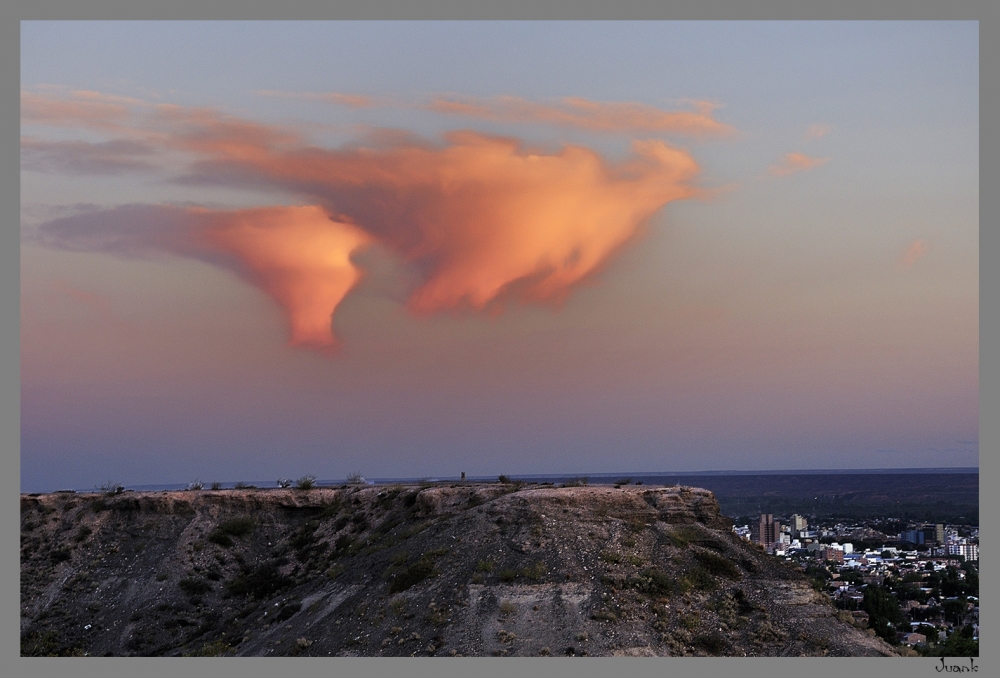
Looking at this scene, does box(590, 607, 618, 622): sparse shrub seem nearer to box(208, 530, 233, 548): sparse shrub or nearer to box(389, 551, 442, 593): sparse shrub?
box(389, 551, 442, 593): sparse shrub

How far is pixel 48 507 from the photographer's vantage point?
50094mm

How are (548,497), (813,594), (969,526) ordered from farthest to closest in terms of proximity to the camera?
(969,526) → (548,497) → (813,594)

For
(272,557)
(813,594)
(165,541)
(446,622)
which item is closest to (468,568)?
(446,622)

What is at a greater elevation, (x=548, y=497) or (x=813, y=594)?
(x=548, y=497)

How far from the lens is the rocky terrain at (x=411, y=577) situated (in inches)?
1183

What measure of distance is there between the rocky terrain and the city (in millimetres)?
2876

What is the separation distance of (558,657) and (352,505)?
81.2ft

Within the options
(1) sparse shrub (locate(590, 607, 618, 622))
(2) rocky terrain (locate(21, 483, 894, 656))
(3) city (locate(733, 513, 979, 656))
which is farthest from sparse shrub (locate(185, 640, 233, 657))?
(3) city (locate(733, 513, 979, 656))

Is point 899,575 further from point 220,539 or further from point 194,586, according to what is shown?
point 194,586

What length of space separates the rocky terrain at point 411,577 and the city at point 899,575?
9.43 ft

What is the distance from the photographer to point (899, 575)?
153ft

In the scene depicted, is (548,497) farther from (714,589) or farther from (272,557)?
(272,557)

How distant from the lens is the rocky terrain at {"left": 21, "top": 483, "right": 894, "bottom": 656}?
3005cm

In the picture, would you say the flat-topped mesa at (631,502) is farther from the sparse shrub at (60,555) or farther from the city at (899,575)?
the sparse shrub at (60,555)
